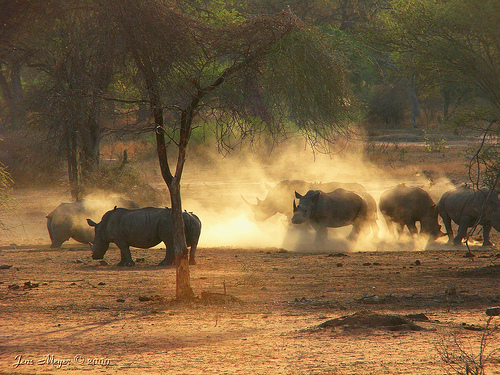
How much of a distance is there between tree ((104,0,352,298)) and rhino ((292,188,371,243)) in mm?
7479

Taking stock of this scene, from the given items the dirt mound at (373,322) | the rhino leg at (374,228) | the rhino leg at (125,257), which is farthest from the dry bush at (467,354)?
the rhino leg at (374,228)

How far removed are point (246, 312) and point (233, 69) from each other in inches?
130

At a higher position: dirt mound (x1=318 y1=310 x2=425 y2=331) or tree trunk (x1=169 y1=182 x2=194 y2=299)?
tree trunk (x1=169 y1=182 x2=194 y2=299)

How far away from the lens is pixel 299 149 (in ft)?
103

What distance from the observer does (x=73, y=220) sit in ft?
54.1

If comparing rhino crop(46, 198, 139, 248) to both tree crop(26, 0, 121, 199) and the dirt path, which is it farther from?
tree crop(26, 0, 121, 199)

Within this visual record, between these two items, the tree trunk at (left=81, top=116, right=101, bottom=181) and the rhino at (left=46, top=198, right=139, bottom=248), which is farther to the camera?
the tree trunk at (left=81, top=116, right=101, bottom=181)

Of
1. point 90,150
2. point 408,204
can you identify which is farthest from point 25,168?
point 408,204

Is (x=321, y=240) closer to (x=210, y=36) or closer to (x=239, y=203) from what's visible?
(x=239, y=203)

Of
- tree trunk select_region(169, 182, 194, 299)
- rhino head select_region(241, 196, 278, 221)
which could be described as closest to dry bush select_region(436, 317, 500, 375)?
tree trunk select_region(169, 182, 194, 299)

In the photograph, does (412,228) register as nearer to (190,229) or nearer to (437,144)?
(437,144)

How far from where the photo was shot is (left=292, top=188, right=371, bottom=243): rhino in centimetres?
1645

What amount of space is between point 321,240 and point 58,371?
1173cm

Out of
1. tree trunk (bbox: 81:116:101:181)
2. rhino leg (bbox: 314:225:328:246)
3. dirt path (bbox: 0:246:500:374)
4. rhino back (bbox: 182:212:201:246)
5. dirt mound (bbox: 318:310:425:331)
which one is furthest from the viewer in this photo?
tree trunk (bbox: 81:116:101:181)
